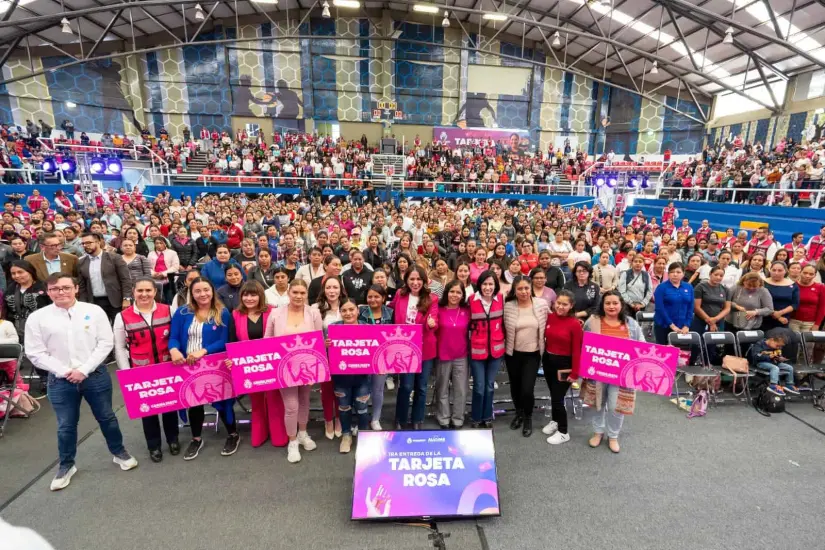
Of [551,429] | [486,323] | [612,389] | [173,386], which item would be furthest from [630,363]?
[173,386]

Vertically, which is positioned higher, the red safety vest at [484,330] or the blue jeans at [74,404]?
the red safety vest at [484,330]

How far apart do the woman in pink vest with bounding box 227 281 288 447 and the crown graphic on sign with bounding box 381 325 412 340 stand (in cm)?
109

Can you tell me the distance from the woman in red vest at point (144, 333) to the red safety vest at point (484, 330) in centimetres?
273

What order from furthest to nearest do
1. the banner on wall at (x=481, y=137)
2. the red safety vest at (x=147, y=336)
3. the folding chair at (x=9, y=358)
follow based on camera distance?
the banner on wall at (x=481, y=137)
the folding chair at (x=9, y=358)
the red safety vest at (x=147, y=336)

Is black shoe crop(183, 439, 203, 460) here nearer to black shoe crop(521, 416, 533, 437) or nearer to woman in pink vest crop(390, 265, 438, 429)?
woman in pink vest crop(390, 265, 438, 429)

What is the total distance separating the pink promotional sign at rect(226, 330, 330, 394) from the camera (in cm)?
337

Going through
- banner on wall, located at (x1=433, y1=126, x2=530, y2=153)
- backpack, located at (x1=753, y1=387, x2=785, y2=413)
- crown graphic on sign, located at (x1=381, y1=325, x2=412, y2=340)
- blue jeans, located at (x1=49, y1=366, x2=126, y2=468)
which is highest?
banner on wall, located at (x1=433, y1=126, x2=530, y2=153)

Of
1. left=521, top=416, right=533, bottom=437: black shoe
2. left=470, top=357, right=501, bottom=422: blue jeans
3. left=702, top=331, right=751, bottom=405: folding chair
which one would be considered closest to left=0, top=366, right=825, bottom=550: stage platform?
left=521, top=416, right=533, bottom=437: black shoe

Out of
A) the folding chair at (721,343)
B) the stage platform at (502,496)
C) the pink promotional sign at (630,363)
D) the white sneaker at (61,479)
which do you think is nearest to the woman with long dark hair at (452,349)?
the stage platform at (502,496)

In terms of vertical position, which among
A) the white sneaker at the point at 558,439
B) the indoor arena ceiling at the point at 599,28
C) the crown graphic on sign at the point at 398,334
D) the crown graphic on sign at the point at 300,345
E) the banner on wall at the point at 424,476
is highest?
the indoor arena ceiling at the point at 599,28

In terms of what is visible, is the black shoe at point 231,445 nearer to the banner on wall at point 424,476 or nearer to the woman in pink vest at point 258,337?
the woman in pink vest at point 258,337

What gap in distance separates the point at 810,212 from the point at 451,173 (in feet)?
44.7

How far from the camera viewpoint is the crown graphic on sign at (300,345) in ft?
11.2

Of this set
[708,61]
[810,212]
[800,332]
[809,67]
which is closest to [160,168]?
[800,332]
